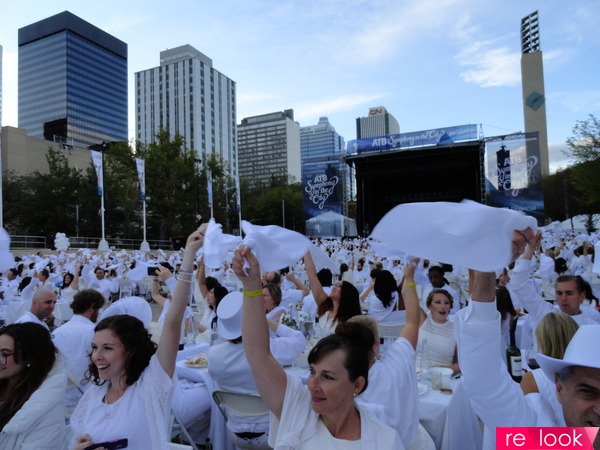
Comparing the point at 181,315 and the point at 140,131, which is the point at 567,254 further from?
the point at 140,131

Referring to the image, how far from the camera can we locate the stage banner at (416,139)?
29.7m

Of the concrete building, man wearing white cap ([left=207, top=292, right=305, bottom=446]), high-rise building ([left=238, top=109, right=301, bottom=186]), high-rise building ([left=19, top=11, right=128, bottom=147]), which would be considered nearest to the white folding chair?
man wearing white cap ([left=207, top=292, right=305, bottom=446])

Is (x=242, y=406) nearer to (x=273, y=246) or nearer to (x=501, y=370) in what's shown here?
(x=273, y=246)

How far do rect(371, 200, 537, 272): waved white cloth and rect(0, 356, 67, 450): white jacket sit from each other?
86.4 inches

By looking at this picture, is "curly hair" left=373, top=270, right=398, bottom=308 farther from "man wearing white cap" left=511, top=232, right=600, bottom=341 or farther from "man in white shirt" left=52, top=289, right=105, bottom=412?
"man in white shirt" left=52, top=289, right=105, bottom=412

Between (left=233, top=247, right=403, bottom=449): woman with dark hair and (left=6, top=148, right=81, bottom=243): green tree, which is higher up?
(left=6, top=148, right=81, bottom=243): green tree

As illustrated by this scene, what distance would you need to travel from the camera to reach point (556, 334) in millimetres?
2234

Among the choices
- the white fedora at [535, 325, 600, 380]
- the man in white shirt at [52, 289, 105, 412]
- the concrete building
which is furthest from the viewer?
the concrete building

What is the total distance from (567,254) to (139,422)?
52.1ft

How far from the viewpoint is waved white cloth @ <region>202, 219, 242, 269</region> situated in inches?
91.4

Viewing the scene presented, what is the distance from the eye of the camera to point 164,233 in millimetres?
48844

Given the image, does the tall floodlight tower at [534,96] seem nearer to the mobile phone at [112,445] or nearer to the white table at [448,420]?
the white table at [448,420]

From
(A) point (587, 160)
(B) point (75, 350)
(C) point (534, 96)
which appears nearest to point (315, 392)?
(B) point (75, 350)

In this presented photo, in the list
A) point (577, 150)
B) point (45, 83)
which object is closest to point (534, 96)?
point (577, 150)
